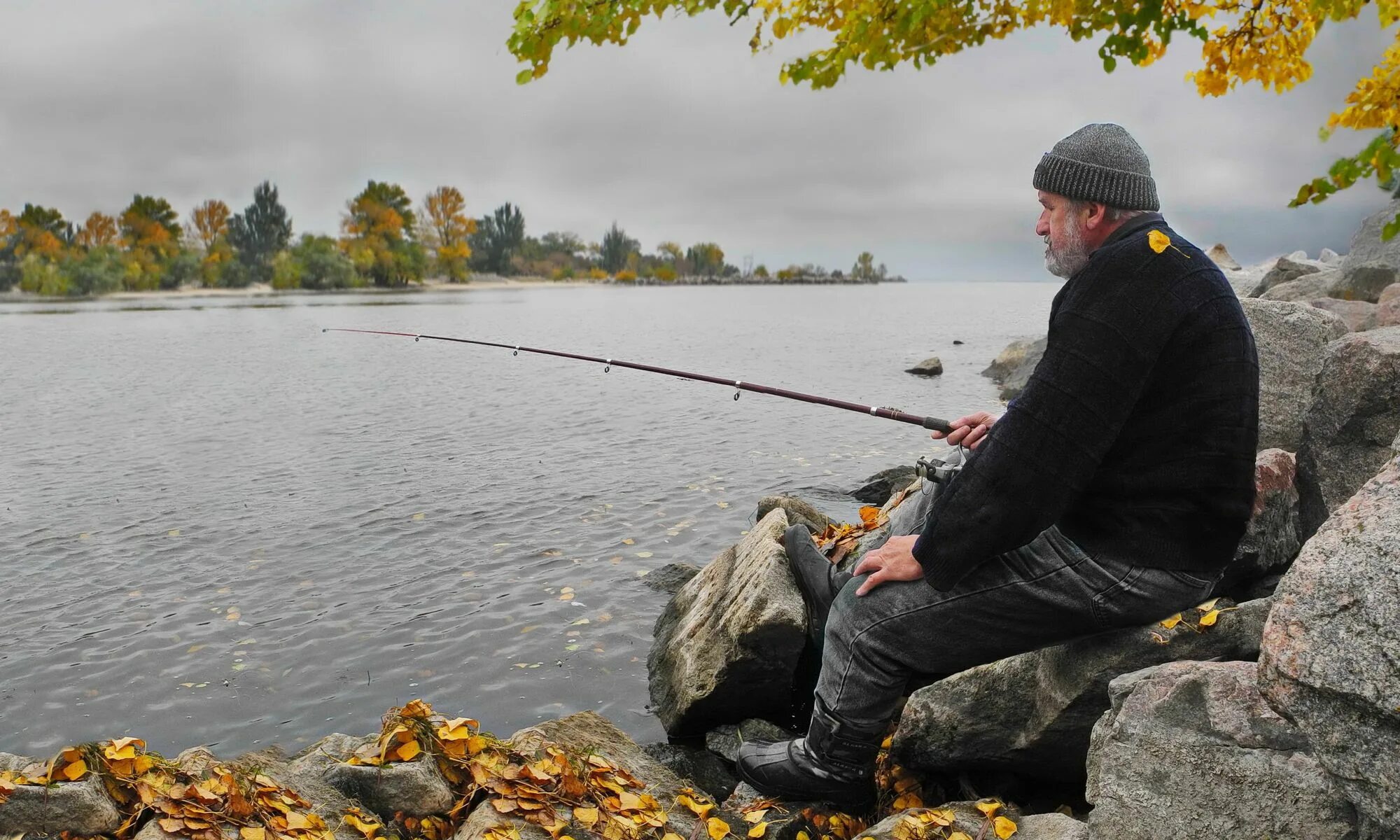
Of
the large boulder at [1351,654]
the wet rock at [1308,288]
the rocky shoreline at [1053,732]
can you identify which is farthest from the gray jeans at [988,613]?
the wet rock at [1308,288]

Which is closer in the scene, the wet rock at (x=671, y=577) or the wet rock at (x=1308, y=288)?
the wet rock at (x=671, y=577)

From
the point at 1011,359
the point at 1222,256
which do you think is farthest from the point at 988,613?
the point at 1222,256

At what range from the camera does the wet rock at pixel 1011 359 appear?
26.8 m

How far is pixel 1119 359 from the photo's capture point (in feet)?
11.9

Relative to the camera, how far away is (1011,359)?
28.5 meters

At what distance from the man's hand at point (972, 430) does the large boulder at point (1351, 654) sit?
72.0 inches

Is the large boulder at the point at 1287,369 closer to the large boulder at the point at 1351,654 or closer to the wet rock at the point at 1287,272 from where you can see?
the large boulder at the point at 1351,654

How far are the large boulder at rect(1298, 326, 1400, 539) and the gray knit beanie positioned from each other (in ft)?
8.48

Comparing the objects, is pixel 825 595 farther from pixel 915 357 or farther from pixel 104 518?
pixel 915 357

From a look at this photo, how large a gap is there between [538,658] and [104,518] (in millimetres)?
7504

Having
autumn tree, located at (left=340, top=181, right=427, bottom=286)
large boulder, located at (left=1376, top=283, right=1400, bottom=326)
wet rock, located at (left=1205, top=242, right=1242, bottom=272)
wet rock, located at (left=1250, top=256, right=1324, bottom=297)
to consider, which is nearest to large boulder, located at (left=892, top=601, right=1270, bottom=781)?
large boulder, located at (left=1376, top=283, right=1400, bottom=326)

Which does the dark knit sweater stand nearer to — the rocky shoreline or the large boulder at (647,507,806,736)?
the rocky shoreline

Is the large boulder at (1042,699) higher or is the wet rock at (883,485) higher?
the large boulder at (1042,699)

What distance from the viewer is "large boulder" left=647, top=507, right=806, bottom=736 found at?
5988 mm
